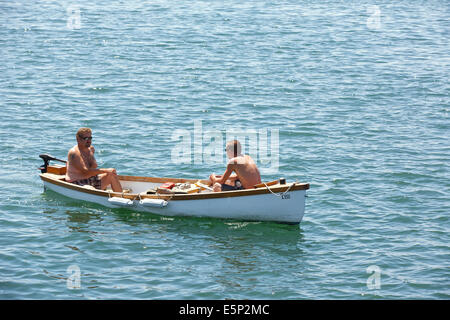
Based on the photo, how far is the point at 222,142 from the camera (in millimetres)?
23266

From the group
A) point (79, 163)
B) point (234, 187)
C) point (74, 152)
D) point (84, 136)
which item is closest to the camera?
point (234, 187)

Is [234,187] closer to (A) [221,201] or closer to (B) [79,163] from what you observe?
(A) [221,201]

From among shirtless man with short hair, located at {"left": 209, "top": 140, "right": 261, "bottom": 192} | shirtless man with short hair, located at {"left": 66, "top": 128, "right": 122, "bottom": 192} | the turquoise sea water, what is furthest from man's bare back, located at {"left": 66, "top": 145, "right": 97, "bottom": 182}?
shirtless man with short hair, located at {"left": 209, "top": 140, "right": 261, "bottom": 192}

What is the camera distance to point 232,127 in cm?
2444

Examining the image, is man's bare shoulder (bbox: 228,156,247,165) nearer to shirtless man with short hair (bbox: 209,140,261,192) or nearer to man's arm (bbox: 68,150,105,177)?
shirtless man with short hair (bbox: 209,140,261,192)

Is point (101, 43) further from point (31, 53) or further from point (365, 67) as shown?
point (365, 67)

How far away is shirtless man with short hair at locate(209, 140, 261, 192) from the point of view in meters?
16.8

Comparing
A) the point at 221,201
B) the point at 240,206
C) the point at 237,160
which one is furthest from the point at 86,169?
the point at 240,206

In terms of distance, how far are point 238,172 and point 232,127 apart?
7773 millimetres

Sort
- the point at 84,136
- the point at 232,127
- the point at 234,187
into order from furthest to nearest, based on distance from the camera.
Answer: the point at 232,127 < the point at 84,136 < the point at 234,187

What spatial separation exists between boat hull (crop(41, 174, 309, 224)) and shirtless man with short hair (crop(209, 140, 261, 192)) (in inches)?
15.7

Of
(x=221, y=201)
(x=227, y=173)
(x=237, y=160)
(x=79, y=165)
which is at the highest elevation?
(x=237, y=160)

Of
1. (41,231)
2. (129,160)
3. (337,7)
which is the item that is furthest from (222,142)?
(337,7)
